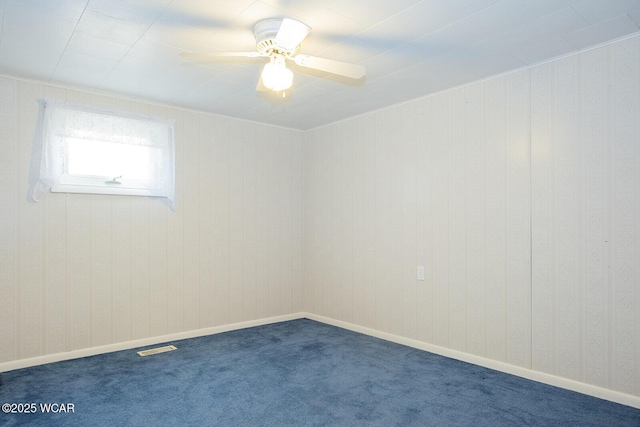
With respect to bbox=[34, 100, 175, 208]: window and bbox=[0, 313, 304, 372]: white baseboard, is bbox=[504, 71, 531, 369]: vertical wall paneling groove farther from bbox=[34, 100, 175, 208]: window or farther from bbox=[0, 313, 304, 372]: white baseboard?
bbox=[34, 100, 175, 208]: window

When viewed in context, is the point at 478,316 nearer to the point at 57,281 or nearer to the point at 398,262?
the point at 398,262

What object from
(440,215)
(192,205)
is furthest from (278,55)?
(192,205)

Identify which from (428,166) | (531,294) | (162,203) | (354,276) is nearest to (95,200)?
(162,203)

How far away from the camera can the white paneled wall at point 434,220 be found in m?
3.05

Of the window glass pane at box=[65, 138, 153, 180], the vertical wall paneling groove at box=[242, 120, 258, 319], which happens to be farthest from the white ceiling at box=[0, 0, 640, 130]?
the vertical wall paneling groove at box=[242, 120, 258, 319]

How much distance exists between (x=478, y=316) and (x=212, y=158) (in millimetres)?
2907

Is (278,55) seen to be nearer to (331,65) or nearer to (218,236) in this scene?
(331,65)

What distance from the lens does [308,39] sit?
2486 millimetres

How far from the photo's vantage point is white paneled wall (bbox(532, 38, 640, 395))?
250 cm

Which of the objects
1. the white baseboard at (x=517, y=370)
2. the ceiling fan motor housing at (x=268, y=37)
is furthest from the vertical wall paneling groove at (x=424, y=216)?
the ceiling fan motor housing at (x=268, y=37)

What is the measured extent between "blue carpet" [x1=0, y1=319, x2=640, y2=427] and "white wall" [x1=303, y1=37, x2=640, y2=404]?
0.31m

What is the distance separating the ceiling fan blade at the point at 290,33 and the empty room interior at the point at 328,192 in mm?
14

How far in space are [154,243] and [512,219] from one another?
122 inches

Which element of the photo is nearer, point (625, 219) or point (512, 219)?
point (625, 219)
